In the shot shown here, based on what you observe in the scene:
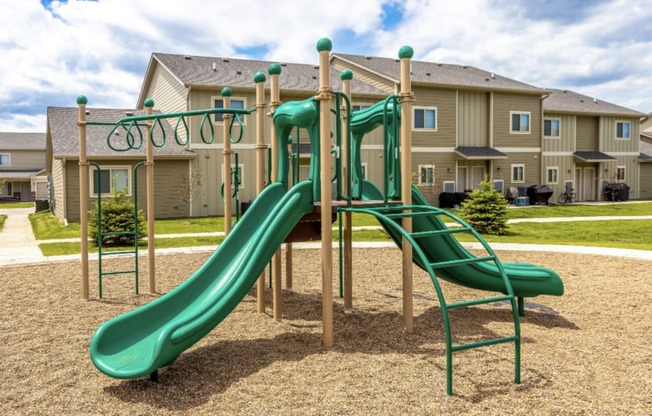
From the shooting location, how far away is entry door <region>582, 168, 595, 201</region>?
32.3m

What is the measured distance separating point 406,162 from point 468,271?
1582 millimetres

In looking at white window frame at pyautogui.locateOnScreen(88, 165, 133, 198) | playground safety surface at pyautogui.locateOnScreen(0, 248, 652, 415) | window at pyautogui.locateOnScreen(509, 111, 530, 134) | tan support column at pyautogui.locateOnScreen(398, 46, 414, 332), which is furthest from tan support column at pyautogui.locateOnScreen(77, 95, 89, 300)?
window at pyautogui.locateOnScreen(509, 111, 530, 134)

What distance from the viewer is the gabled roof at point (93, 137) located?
20219 millimetres

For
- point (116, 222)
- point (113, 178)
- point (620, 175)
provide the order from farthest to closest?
point (620, 175) → point (113, 178) → point (116, 222)

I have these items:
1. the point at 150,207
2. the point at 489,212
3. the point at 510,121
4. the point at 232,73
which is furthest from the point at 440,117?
the point at 150,207

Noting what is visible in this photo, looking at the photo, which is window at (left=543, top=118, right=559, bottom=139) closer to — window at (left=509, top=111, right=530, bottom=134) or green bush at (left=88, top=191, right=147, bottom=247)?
Answer: window at (left=509, top=111, right=530, bottom=134)

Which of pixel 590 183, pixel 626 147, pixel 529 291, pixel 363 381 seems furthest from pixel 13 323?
pixel 626 147

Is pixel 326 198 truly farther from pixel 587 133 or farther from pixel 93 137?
pixel 587 133

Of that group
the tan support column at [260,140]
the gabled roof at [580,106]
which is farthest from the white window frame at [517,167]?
the tan support column at [260,140]

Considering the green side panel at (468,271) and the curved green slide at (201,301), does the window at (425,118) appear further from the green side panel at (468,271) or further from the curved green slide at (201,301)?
the curved green slide at (201,301)

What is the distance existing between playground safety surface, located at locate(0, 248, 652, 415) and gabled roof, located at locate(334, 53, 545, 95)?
19901 mm

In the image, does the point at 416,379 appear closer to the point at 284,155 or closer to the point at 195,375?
the point at 195,375

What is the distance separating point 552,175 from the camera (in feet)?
99.6

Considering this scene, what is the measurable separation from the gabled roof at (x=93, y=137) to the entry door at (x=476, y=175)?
1506cm
